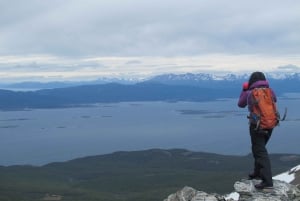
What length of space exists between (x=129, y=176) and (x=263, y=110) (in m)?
121

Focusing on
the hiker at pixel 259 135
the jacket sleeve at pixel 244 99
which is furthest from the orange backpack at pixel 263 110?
the jacket sleeve at pixel 244 99

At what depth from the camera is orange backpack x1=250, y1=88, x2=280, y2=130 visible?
10.9 meters

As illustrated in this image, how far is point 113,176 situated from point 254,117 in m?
122

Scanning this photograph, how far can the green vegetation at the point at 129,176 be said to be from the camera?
101 meters

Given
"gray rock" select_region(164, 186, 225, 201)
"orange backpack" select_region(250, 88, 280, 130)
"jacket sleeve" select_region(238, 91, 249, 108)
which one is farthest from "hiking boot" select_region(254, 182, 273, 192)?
"jacket sleeve" select_region(238, 91, 249, 108)

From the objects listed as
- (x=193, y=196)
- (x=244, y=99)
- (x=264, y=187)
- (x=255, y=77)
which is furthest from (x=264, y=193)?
(x=255, y=77)

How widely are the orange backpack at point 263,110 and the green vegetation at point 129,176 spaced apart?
82724 mm

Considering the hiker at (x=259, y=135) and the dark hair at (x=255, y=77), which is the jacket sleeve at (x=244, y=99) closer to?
the hiker at (x=259, y=135)

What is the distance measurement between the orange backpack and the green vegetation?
3257 inches

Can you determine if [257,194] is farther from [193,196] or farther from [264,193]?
[193,196]

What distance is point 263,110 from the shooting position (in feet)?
35.8

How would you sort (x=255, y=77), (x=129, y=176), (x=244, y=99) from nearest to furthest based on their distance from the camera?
1. (x=244, y=99)
2. (x=255, y=77)
3. (x=129, y=176)

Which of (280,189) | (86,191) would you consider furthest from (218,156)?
(280,189)

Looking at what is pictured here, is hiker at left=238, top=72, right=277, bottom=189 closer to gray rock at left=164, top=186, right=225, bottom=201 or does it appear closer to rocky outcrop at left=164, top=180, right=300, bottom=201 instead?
rocky outcrop at left=164, top=180, right=300, bottom=201
